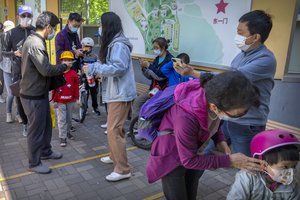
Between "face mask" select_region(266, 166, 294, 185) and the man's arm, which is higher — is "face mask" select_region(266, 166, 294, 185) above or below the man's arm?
below

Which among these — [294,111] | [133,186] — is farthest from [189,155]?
[294,111]

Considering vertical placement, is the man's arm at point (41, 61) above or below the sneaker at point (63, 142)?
above

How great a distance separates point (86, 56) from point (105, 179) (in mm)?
2903

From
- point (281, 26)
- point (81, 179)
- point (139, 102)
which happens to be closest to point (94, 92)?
point (139, 102)

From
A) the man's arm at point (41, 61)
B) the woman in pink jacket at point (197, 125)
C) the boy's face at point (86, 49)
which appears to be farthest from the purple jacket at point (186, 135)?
the boy's face at point (86, 49)

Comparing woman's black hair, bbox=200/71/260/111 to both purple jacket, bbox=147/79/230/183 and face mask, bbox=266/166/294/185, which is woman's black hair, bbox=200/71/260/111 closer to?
purple jacket, bbox=147/79/230/183

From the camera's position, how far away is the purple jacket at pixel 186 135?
5.92ft

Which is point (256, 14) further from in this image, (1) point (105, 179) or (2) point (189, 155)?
(1) point (105, 179)

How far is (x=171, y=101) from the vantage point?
1991 millimetres

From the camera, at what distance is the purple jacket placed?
1.80 meters

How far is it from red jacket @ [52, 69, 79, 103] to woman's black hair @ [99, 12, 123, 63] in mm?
A: 1492

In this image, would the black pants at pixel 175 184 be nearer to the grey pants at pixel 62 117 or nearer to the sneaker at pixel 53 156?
the sneaker at pixel 53 156

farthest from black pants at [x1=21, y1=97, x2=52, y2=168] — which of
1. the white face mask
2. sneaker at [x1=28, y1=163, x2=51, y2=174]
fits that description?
the white face mask

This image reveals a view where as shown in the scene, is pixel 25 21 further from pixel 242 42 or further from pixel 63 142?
pixel 242 42
